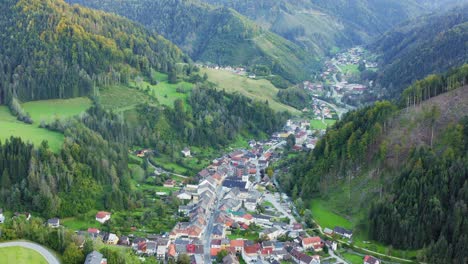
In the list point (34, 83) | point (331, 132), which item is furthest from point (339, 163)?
point (34, 83)

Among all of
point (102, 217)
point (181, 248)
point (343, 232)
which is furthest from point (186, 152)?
point (343, 232)

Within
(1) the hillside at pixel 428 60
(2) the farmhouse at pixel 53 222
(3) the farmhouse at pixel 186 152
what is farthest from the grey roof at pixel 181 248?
(1) the hillside at pixel 428 60

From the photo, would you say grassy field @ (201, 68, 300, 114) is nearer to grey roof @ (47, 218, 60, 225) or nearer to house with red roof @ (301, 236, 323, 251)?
house with red roof @ (301, 236, 323, 251)

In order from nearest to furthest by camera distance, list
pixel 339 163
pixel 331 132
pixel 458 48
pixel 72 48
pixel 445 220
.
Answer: pixel 445 220, pixel 339 163, pixel 331 132, pixel 72 48, pixel 458 48

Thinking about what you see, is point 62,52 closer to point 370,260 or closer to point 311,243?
point 311,243

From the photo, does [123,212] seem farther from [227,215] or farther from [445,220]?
[445,220]

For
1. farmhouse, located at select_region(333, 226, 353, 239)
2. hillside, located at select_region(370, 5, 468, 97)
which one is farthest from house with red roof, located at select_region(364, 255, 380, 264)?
hillside, located at select_region(370, 5, 468, 97)

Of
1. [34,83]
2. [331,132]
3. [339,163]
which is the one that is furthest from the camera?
[34,83]
